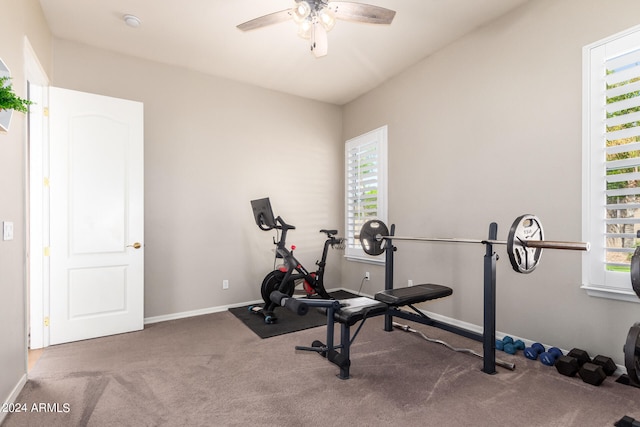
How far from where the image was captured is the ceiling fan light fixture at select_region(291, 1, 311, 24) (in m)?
2.31

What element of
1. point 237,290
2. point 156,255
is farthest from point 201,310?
point 156,255

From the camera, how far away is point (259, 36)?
335 cm

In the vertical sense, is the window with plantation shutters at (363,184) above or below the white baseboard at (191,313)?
above

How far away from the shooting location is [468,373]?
2.46m

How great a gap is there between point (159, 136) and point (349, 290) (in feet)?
11.4

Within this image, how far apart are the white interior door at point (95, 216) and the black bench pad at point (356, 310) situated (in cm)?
229

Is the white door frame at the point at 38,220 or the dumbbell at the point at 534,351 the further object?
the white door frame at the point at 38,220

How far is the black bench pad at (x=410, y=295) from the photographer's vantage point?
2.60m

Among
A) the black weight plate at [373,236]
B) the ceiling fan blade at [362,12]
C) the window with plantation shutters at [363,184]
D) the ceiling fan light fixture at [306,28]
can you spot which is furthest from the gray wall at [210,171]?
the ceiling fan blade at [362,12]

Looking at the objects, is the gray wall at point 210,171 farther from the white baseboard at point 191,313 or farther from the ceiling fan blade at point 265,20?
the ceiling fan blade at point 265,20

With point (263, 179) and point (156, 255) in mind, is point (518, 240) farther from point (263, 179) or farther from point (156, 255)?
point (156, 255)

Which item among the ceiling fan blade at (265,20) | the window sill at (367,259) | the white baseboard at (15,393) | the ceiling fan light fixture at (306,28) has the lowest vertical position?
the white baseboard at (15,393)

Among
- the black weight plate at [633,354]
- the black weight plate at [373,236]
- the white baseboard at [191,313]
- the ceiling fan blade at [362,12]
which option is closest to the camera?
the black weight plate at [633,354]

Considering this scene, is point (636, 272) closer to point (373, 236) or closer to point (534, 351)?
point (534, 351)
